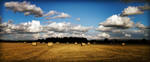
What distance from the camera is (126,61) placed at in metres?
12.5

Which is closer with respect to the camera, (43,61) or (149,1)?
(149,1)

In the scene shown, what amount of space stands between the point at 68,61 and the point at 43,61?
1895mm

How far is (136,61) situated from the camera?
41.1ft

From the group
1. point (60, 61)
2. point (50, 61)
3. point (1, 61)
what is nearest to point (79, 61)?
point (60, 61)

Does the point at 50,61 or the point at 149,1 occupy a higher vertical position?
the point at 149,1

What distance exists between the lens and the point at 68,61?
12.4m

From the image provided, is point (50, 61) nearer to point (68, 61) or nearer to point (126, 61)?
point (68, 61)

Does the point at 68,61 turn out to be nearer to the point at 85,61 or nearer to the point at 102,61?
the point at 85,61

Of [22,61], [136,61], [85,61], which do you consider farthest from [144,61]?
[22,61]

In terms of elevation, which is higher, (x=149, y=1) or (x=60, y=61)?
(x=149, y=1)

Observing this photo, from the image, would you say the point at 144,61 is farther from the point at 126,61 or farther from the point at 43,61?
the point at 43,61

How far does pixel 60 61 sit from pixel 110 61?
3.73 m

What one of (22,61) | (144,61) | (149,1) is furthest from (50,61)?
(149,1)

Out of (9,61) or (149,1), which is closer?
(149,1)
